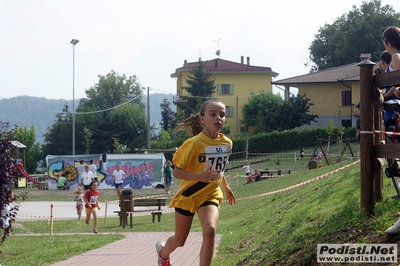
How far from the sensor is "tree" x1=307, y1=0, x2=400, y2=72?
8562 cm

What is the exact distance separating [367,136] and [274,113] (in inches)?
2677

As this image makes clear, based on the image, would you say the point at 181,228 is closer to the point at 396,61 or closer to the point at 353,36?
the point at 396,61

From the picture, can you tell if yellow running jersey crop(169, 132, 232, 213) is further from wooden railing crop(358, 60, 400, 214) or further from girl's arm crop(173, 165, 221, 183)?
→ wooden railing crop(358, 60, 400, 214)

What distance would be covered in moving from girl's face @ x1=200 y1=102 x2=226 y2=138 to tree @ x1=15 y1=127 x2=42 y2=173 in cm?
8973

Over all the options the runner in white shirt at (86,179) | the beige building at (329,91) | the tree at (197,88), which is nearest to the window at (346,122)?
the beige building at (329,91)

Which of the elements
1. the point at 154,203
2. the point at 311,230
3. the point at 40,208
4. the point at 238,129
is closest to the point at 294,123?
the point at 238,129

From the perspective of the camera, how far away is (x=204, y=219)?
7148mm

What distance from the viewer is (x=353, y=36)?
3423 inches

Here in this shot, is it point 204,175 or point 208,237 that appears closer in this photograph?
point 208,237

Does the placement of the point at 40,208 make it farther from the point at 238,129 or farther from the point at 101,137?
the point at 101,137

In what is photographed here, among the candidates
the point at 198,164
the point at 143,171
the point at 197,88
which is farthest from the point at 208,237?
the point at 197,88

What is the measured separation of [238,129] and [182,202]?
268 feet

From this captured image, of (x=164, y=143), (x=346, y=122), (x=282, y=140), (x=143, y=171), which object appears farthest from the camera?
(x=164, y=143)

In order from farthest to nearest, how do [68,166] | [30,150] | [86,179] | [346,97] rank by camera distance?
[30,150]
[346,97]
[68,166]
[86,179]
